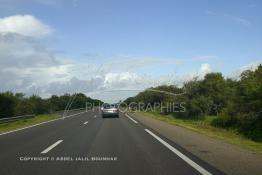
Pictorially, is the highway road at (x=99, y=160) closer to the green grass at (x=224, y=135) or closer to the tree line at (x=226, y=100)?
the green grass at (x=224, y=135)

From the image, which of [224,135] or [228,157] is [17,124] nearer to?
Answer: [224,135]

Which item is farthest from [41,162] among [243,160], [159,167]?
[243,160]

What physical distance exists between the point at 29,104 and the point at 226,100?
5188cm

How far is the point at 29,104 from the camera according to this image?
9794cm

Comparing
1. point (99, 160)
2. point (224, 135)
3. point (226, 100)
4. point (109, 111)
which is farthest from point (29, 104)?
point (99, 160)

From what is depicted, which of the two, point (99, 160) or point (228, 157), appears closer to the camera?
point (99, 160)

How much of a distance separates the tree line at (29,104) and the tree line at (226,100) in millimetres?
24487

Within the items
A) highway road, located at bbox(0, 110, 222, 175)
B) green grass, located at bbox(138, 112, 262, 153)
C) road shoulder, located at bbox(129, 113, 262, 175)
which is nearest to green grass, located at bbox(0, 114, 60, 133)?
highway road, located at bbox(0, 110, 222, 175)

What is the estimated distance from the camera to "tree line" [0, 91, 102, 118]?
231 feet

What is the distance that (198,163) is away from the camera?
32.4 ft

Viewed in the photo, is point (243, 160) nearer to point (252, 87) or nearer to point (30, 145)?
point (30, 145)

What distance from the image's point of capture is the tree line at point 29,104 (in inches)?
2773

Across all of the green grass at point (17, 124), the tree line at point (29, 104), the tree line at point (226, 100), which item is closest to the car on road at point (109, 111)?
the green grass at point (17, 124)

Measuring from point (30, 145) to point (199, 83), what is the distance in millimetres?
62061
